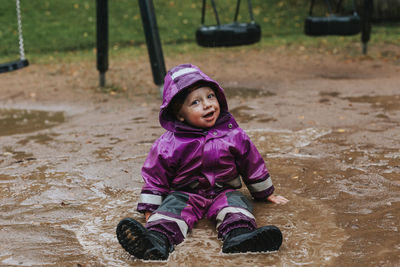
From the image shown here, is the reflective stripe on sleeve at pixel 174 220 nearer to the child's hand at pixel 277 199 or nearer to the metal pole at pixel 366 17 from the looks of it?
the child's hand at pixel 277 199

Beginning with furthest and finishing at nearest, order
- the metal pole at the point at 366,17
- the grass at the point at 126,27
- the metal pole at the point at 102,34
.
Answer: the grass at the point at 126,27, the metal pole at the point at 366,17, the metal pole at the point at 102,34

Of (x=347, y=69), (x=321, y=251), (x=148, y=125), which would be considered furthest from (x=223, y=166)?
(x=347, y=69)

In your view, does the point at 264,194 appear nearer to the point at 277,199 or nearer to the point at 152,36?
the point at 277,199

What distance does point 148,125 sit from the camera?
586 cm

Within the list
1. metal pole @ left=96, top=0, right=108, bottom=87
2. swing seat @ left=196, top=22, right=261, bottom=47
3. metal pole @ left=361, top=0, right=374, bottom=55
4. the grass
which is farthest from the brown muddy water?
the grass

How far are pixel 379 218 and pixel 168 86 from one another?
56.8 inches

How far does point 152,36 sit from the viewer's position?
21.3ft

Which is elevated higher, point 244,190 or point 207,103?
point 207,103

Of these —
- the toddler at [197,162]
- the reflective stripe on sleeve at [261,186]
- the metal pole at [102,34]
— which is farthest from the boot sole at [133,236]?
the metal pole at [102,34]

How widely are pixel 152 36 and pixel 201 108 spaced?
3418 mm

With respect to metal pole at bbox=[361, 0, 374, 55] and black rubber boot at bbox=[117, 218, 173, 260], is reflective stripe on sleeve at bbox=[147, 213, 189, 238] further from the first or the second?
metal pole at bbox=[361, 0, 374, 55]

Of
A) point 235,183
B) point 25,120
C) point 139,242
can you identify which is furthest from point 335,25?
point 139,242

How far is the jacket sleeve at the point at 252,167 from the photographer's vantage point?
336cm

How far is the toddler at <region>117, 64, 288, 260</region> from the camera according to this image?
3.18m
